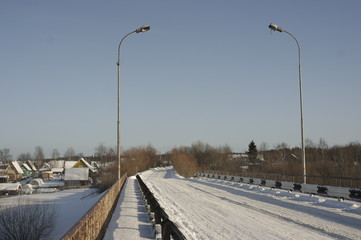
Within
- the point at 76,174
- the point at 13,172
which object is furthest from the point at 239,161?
the point at 13,172

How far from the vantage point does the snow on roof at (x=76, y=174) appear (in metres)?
94.9

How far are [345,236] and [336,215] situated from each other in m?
4.24

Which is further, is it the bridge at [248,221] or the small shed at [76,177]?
the small shed at [76,177]

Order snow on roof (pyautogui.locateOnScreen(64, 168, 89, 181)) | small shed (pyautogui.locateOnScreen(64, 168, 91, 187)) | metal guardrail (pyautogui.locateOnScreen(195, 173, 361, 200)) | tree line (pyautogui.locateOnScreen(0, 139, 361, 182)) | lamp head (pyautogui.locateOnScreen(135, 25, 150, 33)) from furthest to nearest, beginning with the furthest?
snow on roof (pyautogui.locateOnScreen(64, 168, 89, 181)) → small shed (pyautogui.locateOnScreen(64, 168, 91, 187)) → tree line (pyautogui.locateOnScreen(0, 139, 361, 182)) → lamp head (pyautogui.locateOnScreen(135, 25, 150, 33)) → metal guardrail (pyautogui.locateOnScreen(195, 173, 361, 200))

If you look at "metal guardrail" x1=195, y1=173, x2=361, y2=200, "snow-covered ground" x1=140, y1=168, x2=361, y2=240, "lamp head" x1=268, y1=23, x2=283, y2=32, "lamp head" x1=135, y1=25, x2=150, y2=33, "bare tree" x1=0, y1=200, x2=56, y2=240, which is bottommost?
"bare tree" x1=0, y1=200, x2=56, y2=240

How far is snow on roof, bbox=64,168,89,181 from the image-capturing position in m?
94.9

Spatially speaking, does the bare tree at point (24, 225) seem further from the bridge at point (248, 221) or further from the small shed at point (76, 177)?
the small shed at point (76, 177)

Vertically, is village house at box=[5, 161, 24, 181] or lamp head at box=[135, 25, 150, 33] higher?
lamp head at box=[135, 25, 150, 33]

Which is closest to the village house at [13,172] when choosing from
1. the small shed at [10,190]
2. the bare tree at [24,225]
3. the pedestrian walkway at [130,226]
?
the small shed at [10,190]

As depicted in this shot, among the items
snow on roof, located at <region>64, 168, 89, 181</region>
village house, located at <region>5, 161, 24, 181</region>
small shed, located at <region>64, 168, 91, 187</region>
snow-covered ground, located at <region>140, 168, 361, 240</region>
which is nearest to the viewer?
snow-covered ground, located at <region>140, 168, 361, 240</region>

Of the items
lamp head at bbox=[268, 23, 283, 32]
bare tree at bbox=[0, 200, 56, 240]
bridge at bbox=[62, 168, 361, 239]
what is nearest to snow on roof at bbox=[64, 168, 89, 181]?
bare tree at bbox=[0, 200, 56, 240]

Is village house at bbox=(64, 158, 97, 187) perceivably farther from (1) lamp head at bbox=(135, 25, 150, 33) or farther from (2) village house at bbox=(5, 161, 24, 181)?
(1) lamp head at bbox=(135, 25, 150, 33)

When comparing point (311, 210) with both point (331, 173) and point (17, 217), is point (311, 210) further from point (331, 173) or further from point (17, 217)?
point (331, 173)

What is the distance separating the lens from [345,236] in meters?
10.9
